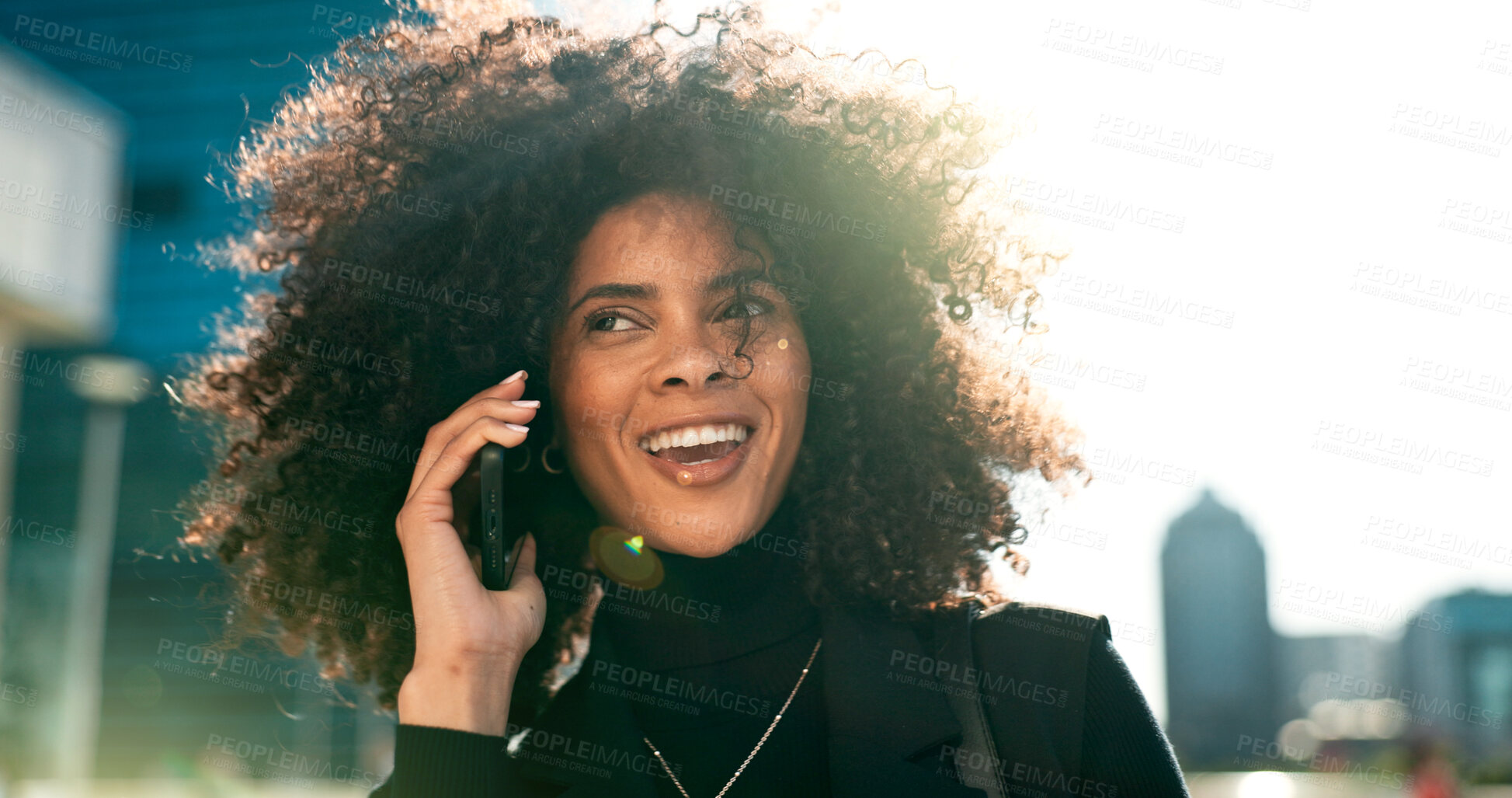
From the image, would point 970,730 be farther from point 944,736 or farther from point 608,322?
point 608,322

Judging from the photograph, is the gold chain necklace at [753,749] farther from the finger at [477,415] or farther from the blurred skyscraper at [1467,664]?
the blurred skyscraper at [1467,664]

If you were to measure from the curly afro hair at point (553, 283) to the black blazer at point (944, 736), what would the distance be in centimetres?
33

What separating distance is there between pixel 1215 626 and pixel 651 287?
13401 centimetres

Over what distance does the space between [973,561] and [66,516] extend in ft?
46.4

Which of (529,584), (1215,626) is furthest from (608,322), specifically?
(1215,626)

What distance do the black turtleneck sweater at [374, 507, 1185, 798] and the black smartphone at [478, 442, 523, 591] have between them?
0.37m

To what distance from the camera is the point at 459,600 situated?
2.16 m

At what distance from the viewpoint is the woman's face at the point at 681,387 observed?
88.4 inches

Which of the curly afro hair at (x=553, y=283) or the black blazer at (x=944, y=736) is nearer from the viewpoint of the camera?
the black blazer at (x=944, y=736)

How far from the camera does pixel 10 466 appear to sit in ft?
36.3

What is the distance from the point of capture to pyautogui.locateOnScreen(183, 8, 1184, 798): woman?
211cm


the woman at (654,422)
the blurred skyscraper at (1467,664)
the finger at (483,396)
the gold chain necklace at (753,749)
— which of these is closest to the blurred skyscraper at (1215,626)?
the blurred skyscraper at (1467,664)

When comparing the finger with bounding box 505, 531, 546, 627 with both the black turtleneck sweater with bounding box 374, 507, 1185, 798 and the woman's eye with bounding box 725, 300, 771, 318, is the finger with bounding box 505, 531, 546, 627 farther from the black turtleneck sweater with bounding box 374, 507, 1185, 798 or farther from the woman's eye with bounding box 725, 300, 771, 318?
the woman's eye with bounding box 725, 300, 771, 318

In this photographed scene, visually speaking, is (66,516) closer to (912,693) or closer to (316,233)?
(316,233)
